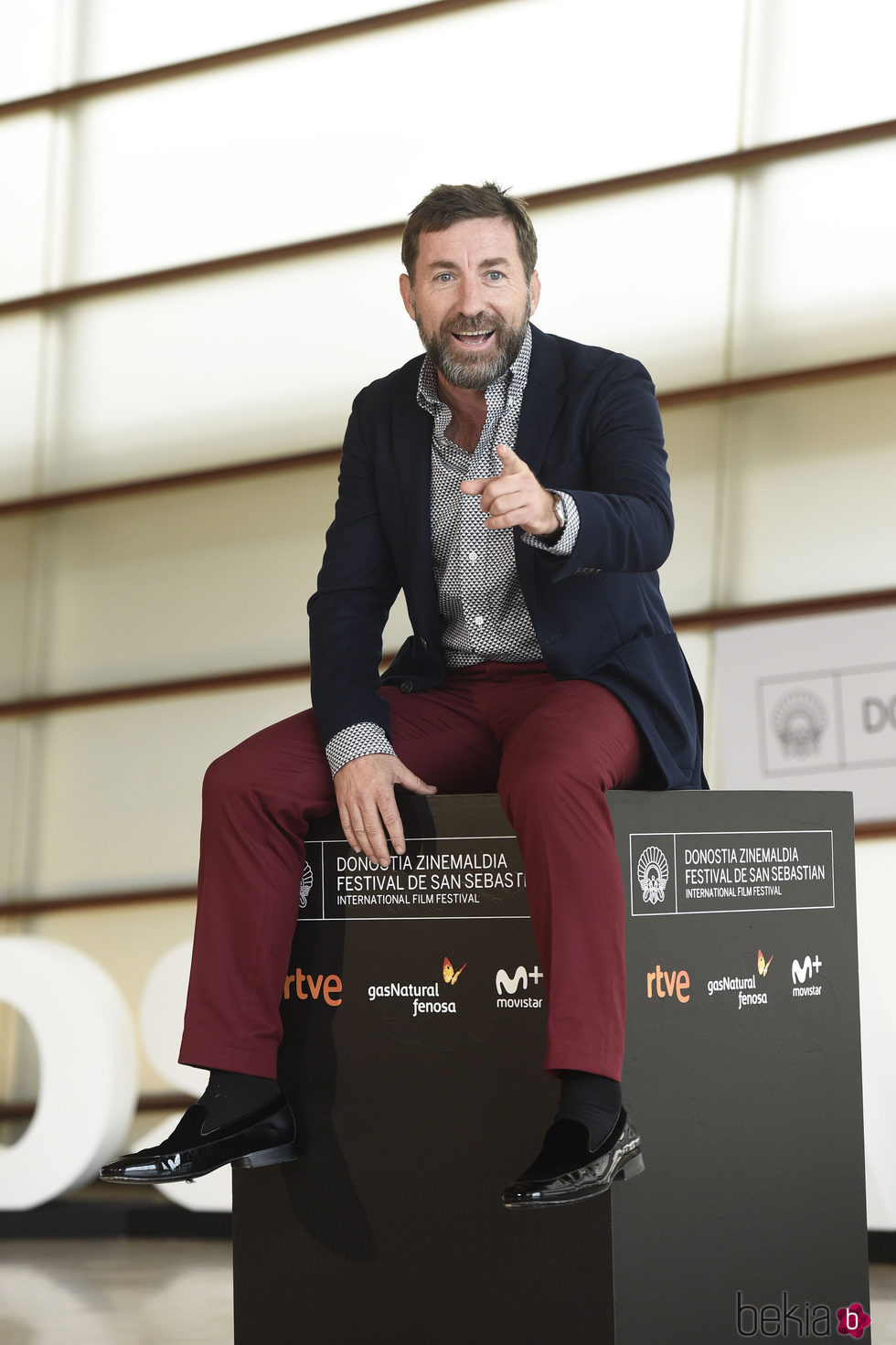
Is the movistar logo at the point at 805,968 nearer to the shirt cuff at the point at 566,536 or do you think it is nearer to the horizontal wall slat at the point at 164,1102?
the shirt cuff at the point at 566,536

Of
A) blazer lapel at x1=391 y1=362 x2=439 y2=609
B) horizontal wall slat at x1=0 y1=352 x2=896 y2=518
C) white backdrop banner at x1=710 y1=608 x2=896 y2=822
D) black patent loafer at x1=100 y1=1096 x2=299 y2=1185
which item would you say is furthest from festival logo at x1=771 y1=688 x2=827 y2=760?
black patent loafer at x1=100 y1=1096 x2=299 y2=1185

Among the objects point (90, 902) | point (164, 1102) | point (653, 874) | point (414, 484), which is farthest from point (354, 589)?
point (90, 902)

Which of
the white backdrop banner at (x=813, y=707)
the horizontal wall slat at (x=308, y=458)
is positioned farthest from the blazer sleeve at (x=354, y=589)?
the horizontal wall slat at (x=308, y=458)

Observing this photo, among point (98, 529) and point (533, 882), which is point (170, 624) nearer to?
point (98, 529)

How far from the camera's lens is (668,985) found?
6.63ft

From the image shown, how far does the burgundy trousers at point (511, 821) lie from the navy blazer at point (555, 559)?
0.21 feet

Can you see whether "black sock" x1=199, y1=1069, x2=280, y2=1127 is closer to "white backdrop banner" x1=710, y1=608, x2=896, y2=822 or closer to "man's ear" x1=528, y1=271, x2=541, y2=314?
"man's ear" x1=528, y1=271, x2=541, y2=314

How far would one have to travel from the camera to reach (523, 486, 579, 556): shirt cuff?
1816 millimetres

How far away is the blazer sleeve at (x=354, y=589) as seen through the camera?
2.19 meters

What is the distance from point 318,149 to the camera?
506 cm

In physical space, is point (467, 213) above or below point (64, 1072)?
above

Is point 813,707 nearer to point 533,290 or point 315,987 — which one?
point 533,290

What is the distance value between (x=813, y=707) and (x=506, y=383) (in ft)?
6.82

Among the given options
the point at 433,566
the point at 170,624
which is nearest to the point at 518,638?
the point at 433,566
